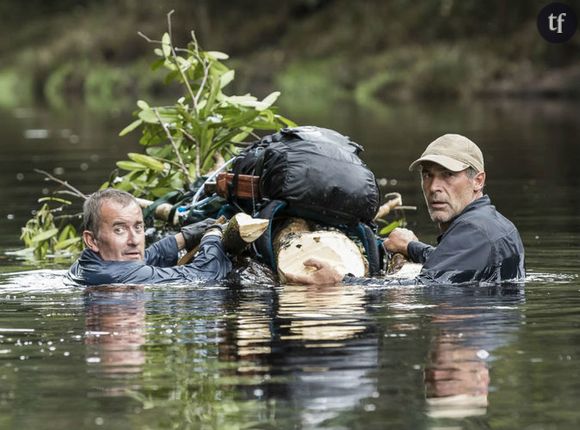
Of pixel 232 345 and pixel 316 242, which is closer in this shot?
pixel 232 345

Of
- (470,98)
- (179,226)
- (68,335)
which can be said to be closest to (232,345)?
(68,335)

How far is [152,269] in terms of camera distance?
10.6m

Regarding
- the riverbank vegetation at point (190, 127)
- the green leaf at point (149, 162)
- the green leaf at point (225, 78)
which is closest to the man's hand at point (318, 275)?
the riverbank vegetation at point (190, 127)

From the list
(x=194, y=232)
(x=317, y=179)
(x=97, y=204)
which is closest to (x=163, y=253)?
(x=194, y=232)

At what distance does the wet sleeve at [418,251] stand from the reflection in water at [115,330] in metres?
1.96

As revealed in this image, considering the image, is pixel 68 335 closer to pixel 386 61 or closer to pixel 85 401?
pixel 85 401

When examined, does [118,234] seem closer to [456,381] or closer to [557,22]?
[456,381]

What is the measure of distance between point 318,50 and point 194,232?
47101 mm

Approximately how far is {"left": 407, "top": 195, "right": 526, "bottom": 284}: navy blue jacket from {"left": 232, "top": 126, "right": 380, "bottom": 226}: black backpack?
2.79 ft

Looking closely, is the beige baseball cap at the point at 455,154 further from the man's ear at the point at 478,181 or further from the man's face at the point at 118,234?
the man's face at the point at 118,234

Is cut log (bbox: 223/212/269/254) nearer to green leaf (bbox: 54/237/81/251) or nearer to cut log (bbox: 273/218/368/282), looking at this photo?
cut log (bbox: 273/218/368/282)

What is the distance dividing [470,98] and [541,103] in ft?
13.1

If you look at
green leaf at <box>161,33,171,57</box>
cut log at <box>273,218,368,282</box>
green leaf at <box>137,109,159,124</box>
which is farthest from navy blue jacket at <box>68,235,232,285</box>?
green leaf at <box>161,33,171,57</box>

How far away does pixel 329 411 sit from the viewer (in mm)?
6664
